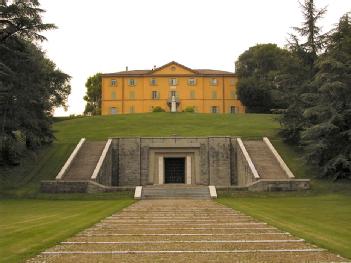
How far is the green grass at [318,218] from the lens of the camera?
8672mm

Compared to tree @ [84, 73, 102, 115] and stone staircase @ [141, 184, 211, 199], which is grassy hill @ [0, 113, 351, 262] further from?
tree @ [84, 73, 102, 115]

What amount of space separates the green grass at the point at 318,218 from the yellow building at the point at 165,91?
174ft

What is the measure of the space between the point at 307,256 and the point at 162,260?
7.14ft

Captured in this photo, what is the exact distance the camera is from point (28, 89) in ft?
74.8

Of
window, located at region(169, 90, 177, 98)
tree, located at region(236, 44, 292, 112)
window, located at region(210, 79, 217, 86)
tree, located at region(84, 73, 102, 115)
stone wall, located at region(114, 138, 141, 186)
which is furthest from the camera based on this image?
tree, located at region(84, 73, 102, 115)

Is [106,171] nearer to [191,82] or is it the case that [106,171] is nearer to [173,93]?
[173,93]

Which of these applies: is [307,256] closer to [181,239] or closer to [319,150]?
[181,239]

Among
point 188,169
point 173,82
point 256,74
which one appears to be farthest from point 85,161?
point 173,82

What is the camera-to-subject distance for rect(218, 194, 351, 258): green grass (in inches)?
341

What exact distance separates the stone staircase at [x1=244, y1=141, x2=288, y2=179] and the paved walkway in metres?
15.5

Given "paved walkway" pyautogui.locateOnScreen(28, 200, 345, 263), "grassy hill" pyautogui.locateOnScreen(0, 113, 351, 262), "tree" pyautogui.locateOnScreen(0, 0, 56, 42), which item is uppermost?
"tree" pyautogui.locateOnScreen(0, 0, 56, 42)

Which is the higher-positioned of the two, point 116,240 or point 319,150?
point 319,150

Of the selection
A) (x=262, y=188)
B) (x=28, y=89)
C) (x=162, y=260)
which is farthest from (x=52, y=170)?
(x=162, y=260)

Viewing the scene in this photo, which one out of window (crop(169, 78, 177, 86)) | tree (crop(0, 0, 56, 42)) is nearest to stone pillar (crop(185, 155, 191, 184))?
tree (crop(0, 0, 56, 42))
